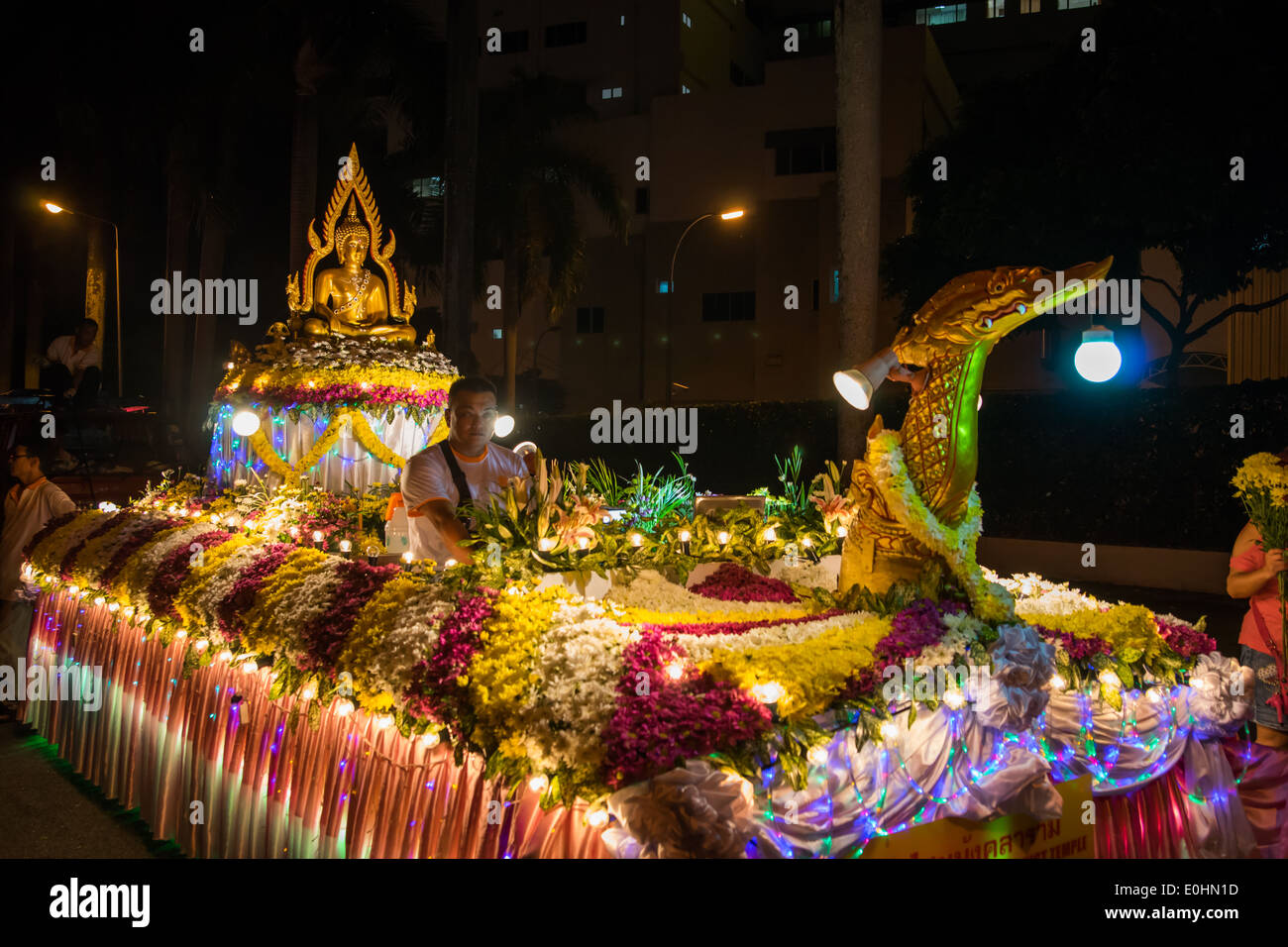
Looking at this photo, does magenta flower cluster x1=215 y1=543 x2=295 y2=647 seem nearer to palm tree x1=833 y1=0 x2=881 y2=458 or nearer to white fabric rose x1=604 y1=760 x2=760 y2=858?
white fabric rose x1=604 y1=760 x2=760 y2=858

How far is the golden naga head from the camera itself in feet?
11.6

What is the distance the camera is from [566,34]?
39406mm

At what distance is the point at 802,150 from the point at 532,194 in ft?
32.3

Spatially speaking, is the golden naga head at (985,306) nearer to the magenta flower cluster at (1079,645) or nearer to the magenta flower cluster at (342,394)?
the magenta flower cluster at (1079,645)

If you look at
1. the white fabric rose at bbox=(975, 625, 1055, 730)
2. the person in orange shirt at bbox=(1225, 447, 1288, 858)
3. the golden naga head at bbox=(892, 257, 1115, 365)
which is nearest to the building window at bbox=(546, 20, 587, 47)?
the person in orange shirt at bbox=(1225, 447, 1288, 858)

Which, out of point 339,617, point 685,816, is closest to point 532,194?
point 339,617

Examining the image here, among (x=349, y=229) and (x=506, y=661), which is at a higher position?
(x=349, y=229)

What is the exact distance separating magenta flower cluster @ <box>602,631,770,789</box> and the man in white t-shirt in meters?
1.67

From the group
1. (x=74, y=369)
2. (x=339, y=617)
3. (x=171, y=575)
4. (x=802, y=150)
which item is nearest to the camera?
(x=339, y=617)

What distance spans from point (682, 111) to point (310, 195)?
1796 cm

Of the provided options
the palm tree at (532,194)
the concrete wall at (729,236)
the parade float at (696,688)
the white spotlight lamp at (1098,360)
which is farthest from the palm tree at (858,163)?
the concrete wall at (729,236)

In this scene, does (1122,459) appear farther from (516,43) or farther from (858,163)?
(516,43)

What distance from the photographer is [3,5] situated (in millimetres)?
20078

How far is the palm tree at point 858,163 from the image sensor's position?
34.7 feet
